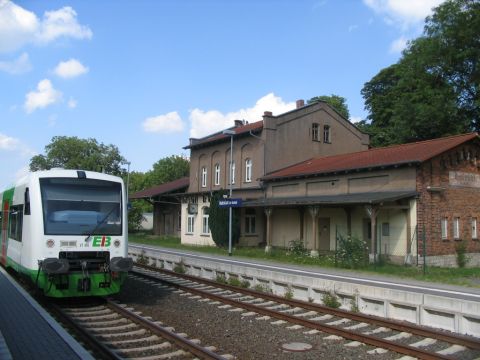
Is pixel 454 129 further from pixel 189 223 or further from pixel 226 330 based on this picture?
pixel 226 330

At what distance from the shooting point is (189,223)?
3719cm

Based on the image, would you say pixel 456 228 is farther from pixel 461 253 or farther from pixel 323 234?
pixel 323 234

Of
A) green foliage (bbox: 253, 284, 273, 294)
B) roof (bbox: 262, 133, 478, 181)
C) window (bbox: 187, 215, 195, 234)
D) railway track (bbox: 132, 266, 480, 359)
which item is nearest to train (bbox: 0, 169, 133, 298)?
railway track (bbox: 132, 266, 480, 359)

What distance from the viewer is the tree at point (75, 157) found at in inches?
2840

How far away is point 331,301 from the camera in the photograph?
11516 millimetres

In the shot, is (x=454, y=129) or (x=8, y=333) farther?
(x=454, y=129)

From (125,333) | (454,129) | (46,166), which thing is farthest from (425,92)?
(46,166)

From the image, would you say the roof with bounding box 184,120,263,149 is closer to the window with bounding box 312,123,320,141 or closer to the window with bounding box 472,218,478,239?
the window with bounding box 312,123,320,141

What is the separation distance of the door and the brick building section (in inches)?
251

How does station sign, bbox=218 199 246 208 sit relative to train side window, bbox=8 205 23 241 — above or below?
above

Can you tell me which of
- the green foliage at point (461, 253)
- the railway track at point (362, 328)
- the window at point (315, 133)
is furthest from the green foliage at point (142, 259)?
the window at point (315, 133)

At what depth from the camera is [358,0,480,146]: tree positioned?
3709 centimetres

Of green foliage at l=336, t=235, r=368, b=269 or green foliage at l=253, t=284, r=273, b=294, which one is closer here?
green foliage at l=253, t=284, r=273, b=294

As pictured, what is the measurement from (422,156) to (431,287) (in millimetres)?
8618
